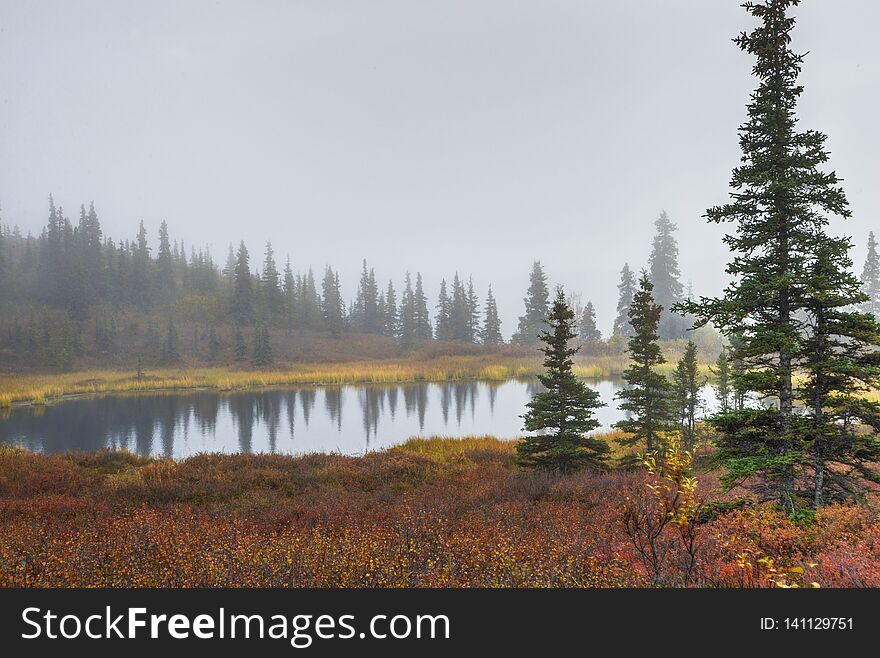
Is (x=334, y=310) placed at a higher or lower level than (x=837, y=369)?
higher

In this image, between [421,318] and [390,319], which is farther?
[390,319]

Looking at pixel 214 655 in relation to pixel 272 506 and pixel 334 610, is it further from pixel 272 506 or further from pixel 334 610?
pixel 272 506

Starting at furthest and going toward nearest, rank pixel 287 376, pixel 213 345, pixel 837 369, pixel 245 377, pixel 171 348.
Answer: pixel 213 345 < pixel 171 348 < pixel 245 377 < pixel 287 376 < pixel 837 369

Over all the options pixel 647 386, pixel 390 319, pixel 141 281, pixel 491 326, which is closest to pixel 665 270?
pixel 491 326

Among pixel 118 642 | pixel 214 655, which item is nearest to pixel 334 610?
pixel 214 655

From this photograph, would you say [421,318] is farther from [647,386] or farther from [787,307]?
[787,307]

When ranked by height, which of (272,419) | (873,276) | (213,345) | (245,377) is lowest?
(272,419)

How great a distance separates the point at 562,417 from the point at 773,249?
25.8ft

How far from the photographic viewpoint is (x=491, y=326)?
86.5 meters

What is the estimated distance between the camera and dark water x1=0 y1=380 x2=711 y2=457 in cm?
2581

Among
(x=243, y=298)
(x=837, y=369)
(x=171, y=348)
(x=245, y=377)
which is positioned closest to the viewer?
(x=837, y=369)

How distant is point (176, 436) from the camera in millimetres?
27500

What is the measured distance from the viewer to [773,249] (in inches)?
350

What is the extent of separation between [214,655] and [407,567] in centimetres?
251
